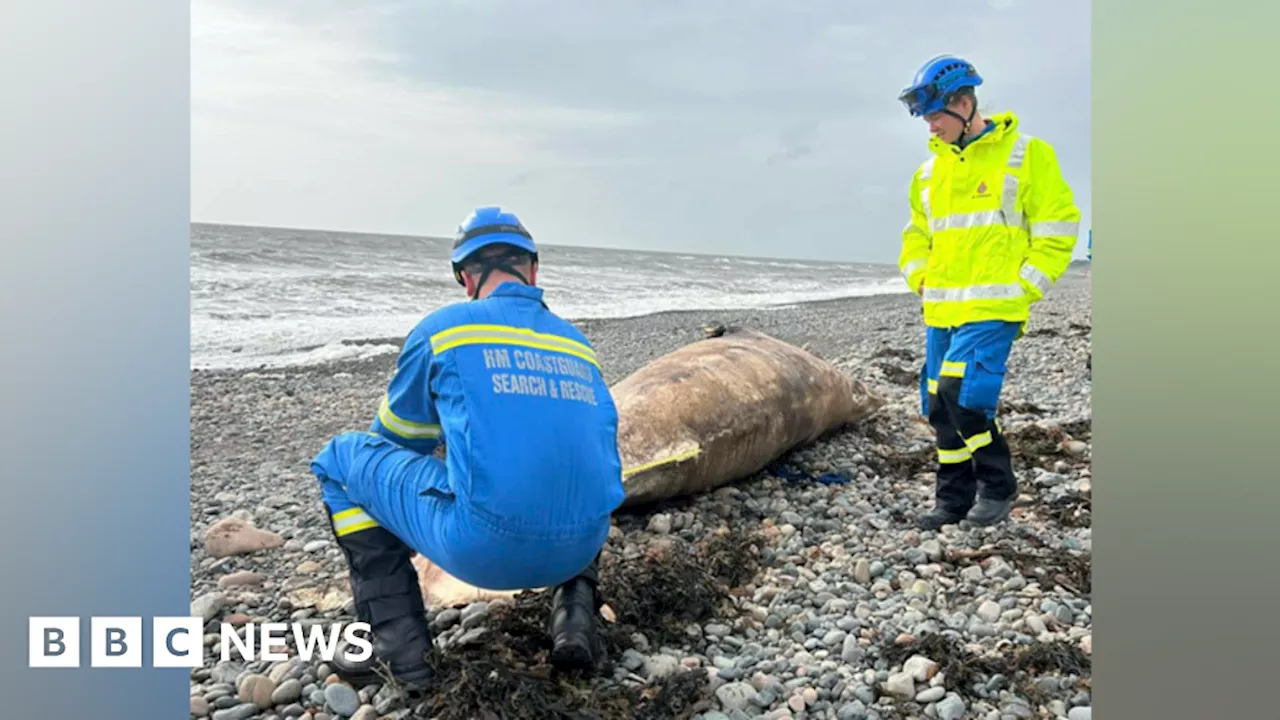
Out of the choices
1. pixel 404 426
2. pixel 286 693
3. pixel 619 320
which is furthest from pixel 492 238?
pixel 619 320

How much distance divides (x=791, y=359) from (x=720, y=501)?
1.42m

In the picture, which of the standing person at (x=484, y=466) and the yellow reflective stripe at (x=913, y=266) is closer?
the standing person at (x=484, y=466)

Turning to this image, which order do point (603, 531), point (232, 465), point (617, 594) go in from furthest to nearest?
point (232, 465), point (617, 594), point (603, 531)

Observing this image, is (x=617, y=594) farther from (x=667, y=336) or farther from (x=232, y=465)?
(x=667, y=336)

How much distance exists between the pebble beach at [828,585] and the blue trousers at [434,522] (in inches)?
22.0

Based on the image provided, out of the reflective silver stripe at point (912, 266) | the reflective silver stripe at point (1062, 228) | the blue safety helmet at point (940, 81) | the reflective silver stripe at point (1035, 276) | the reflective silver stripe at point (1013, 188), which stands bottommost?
the reflective silver stripe at point (1035, 276)

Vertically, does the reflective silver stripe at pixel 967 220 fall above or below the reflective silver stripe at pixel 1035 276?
above

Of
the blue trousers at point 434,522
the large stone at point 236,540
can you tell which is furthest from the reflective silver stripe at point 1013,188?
the large stone at point 236,540

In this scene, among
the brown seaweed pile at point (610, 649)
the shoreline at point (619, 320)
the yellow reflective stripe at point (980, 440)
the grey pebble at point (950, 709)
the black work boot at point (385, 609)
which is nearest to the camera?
the brown seaweed pile at point (610, 649)

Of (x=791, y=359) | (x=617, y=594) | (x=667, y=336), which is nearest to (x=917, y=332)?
(x=667, y=336)

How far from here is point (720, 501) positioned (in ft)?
17.5

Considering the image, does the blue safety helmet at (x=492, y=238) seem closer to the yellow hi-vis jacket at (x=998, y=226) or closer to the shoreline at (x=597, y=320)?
the yellow hi-vis jacket at (x=998, y=226)

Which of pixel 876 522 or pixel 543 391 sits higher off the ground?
pixel 543 391

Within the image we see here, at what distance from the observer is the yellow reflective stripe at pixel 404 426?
124 inches
